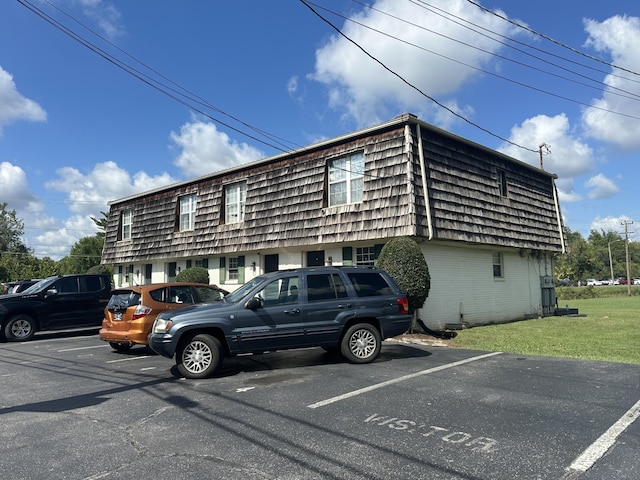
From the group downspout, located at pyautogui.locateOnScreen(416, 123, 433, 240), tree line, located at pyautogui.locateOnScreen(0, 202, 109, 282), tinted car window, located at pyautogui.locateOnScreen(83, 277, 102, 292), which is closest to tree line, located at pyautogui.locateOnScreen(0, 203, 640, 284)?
tree line, located at pyautogui.locateOnScreen(0, 202, 109, 282)

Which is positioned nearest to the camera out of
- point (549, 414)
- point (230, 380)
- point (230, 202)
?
point (549, 414)

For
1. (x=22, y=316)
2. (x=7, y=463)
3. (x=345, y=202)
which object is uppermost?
(x=345, y=202)

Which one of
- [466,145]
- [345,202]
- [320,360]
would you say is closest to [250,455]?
[320,360]

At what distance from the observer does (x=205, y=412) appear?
5.45 m

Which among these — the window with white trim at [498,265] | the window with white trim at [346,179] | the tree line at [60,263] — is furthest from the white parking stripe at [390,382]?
the tree line at [60,263]

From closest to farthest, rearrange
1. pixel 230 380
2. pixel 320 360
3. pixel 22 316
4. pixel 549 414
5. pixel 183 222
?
pixel 549 414 → pixel 230 380 → pixel 320 360 → pixel 22 316 → pixel 183 222

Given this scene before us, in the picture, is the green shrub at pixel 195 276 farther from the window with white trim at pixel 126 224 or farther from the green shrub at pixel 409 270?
the green shrub at pixel 409 270

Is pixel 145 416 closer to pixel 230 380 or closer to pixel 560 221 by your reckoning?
pixel 230 380

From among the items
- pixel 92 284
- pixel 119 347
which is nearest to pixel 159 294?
pixel 119 347

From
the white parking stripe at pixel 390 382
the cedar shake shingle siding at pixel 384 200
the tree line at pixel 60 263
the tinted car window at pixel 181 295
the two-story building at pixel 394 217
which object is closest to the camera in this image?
the white parking stripe at pixel 390 382

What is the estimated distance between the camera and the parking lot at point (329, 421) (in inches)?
152

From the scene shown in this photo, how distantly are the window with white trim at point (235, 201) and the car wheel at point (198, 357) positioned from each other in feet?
35.7

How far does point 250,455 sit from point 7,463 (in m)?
2.10

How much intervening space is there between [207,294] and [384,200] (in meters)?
5.49
